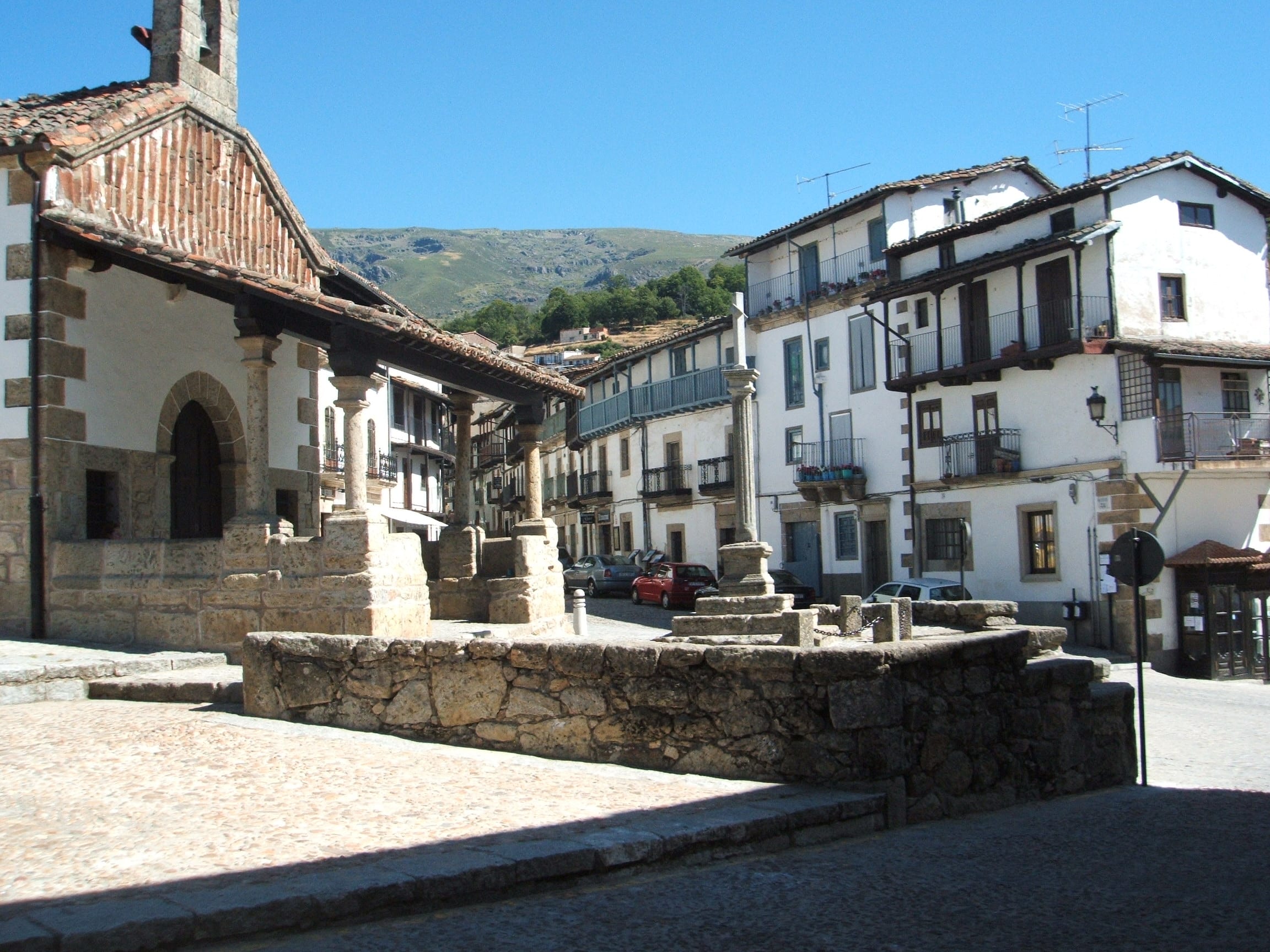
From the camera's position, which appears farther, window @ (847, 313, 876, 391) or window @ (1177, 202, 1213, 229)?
window @ (847, 313, 876, 391)

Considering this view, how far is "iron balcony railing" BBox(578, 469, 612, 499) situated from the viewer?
44.2m

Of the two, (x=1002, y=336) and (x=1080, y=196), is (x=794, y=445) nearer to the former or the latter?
(x=1002, y=336)

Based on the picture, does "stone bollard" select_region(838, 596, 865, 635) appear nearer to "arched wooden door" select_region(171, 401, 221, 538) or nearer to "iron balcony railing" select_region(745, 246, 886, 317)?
"arched wooden door" select_region(171, 401, 221, 538)

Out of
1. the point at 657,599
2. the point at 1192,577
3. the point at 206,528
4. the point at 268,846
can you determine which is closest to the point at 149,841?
the point at 268,846

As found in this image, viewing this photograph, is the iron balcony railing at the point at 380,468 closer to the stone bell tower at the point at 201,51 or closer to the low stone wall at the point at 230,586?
the stone bell tower at the point at 201,51

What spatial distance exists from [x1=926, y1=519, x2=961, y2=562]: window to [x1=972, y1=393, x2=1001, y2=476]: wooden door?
1.77 m

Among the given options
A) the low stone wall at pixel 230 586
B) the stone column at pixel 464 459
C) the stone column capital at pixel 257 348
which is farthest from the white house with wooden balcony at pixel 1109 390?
the stone column capital at pixel 257 348

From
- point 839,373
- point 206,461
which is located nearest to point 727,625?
point 206,461

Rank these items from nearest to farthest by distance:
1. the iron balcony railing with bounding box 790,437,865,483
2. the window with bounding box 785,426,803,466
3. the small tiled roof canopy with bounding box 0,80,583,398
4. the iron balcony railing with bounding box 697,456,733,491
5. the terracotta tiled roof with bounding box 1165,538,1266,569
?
the small tiled roof canopy with bounding box 0,80,583,398 → the terracotta tiled roof with bounding box 1165,538,1266,569 → the iron balcony railing with bounding box 790,437,865,483 → the window with bounding box 785,426,803,466 → the iron balcony railing with bounding box 697,456,733,491

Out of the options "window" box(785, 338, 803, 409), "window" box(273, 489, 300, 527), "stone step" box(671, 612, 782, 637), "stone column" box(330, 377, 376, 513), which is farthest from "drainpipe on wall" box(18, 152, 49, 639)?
"window" box(785, 338, 803, 409)

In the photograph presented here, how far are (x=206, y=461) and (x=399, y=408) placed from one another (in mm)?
26301

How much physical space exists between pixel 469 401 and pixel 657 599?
15539 millimetres

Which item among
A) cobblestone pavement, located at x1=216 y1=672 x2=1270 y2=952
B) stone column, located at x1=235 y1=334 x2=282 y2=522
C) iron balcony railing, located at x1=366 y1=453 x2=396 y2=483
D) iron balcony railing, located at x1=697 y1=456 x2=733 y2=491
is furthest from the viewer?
iron balcony railing, located at x1=697 y1=456 x2=733 y2=491

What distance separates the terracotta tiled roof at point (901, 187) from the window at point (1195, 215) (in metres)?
6.81
